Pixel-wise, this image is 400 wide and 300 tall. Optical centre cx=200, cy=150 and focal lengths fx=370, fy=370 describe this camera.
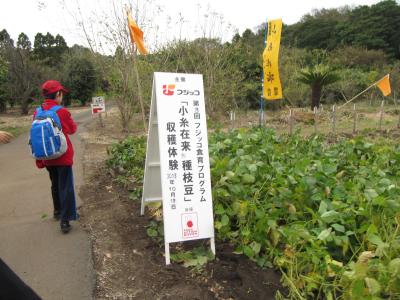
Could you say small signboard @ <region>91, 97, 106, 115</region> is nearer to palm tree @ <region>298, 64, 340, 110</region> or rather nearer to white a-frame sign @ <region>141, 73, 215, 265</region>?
palm tree @ <region>298, 64, 340, 110</region>

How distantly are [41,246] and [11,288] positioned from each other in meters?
2.71

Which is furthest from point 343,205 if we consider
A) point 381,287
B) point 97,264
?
point 97,264

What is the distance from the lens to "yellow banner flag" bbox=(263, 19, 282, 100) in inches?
325

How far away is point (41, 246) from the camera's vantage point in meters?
3.63

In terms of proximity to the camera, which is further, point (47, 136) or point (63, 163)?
point (63, 163)

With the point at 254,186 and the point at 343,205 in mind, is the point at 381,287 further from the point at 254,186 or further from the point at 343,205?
the point at 254,186

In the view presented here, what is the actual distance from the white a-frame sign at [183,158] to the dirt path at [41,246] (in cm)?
80

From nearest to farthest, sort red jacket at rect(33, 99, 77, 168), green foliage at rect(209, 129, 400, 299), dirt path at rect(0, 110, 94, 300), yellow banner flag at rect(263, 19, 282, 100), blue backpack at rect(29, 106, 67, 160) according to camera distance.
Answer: green foliage at rect(209, 129, 400, 299), dirt path at rect(0, 110, 94, 300), blue backpack at rect(29, 106, 67, 160), red jacket at rect(33, 99, 77, 168), yellow banner flag at rect(263, 19, 282, 100)

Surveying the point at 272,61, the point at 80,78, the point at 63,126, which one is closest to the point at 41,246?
the point at 63,126

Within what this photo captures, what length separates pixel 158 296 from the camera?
2.68m

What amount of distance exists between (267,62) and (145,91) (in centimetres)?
609

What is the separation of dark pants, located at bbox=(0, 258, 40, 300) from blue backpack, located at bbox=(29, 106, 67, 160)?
8.32 ft

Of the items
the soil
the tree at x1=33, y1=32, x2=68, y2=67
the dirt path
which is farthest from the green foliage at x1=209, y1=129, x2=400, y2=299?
the tree at x1=33, y1=32, x2=68, y2=67

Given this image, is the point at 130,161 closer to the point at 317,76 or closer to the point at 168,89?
the point at 168,89
